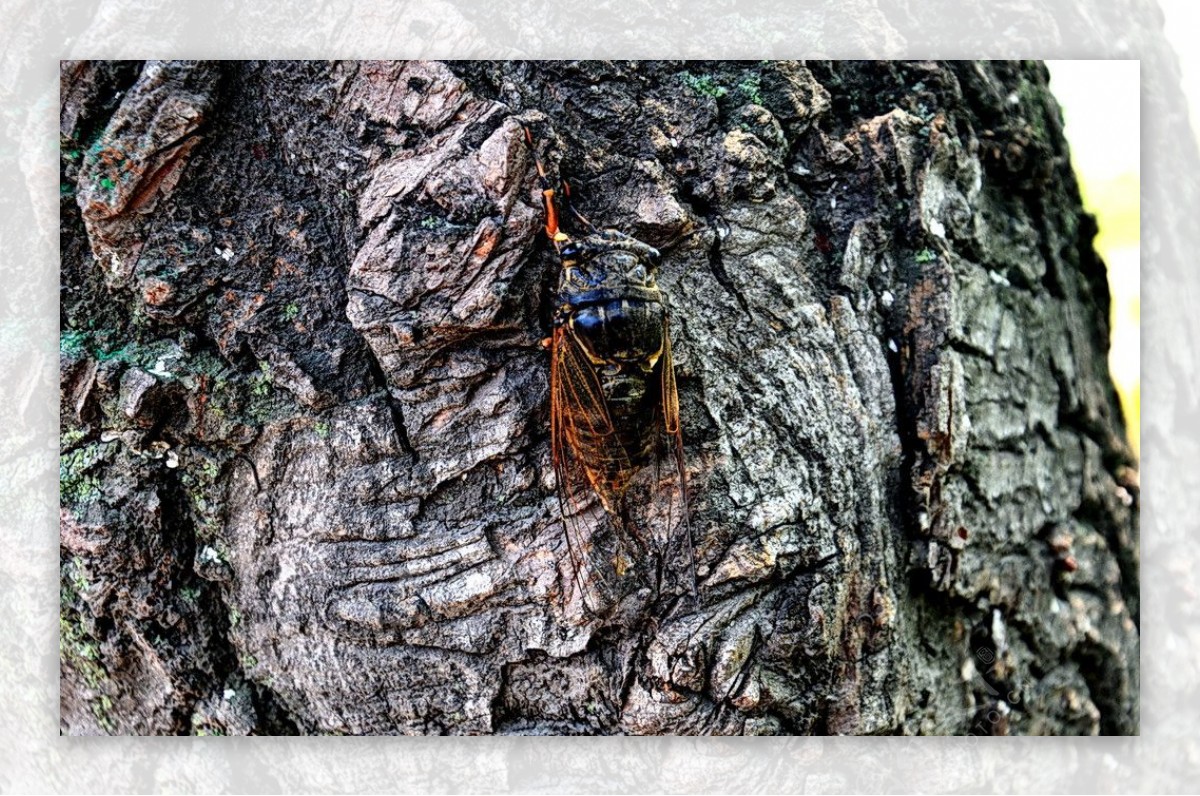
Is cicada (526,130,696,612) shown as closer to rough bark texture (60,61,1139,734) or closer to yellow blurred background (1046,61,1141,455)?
rough bark texture (60,61,1139,734)

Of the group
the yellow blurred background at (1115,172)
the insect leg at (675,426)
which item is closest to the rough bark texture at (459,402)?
the insect leg at (675,426)

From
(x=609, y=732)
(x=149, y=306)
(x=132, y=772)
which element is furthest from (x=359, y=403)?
(x=132, y=772)

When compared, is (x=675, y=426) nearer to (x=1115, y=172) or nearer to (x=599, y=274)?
(x=599, y=274)

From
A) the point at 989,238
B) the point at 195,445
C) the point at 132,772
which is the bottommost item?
the point at 132,772

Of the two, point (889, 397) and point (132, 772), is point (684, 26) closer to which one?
point (889, 397)

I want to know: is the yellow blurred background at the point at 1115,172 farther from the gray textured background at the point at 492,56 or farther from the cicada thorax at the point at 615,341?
the cicada thorax at the point at 615,341

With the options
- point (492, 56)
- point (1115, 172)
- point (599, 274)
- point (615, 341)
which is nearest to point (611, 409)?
point (615, 341)
